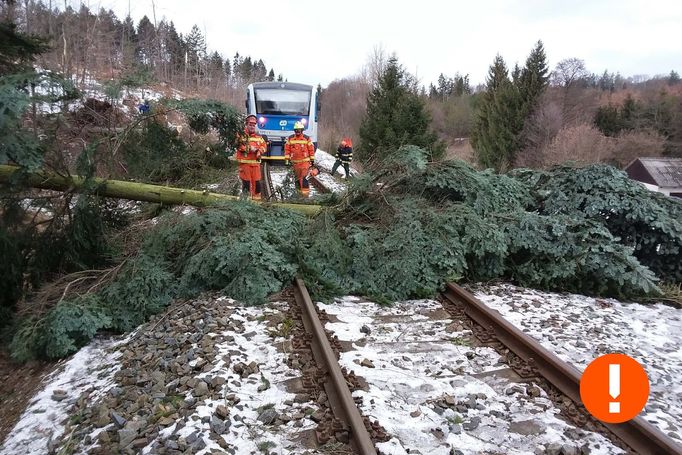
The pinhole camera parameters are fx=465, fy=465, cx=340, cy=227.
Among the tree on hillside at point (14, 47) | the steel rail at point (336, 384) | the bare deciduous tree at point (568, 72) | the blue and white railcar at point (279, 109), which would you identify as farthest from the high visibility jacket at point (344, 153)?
the bare deciduous tree at point (568, 72)

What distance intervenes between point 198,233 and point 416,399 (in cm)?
391

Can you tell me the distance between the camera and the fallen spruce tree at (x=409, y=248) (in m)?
5.35

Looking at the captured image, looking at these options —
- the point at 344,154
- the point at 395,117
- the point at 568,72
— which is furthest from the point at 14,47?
the point at 568,72

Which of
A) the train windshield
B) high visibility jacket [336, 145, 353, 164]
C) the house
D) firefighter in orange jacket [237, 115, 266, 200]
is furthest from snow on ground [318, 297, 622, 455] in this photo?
the train windshield

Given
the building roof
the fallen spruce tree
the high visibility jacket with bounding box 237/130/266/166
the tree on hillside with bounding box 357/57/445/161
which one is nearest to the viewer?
the fallen spruce tree

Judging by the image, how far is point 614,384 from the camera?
295 cm

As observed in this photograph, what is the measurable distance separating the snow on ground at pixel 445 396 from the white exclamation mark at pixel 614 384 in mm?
216

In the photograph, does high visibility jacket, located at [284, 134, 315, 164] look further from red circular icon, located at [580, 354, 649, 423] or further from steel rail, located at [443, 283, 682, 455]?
red circular icon, located at [580, 354, 649, 423]

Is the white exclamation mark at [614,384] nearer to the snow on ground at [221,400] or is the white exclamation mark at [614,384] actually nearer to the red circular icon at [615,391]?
the red circular icon at [615,391]

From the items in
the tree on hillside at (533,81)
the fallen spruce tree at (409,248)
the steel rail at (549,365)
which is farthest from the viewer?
the tree on hillside at (533,81)

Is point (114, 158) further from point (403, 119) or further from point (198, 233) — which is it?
point (403, 119)

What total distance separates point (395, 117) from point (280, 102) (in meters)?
4.94

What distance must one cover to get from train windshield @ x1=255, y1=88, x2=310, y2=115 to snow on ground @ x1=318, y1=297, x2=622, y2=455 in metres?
14.5

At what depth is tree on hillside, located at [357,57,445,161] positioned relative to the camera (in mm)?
19484
